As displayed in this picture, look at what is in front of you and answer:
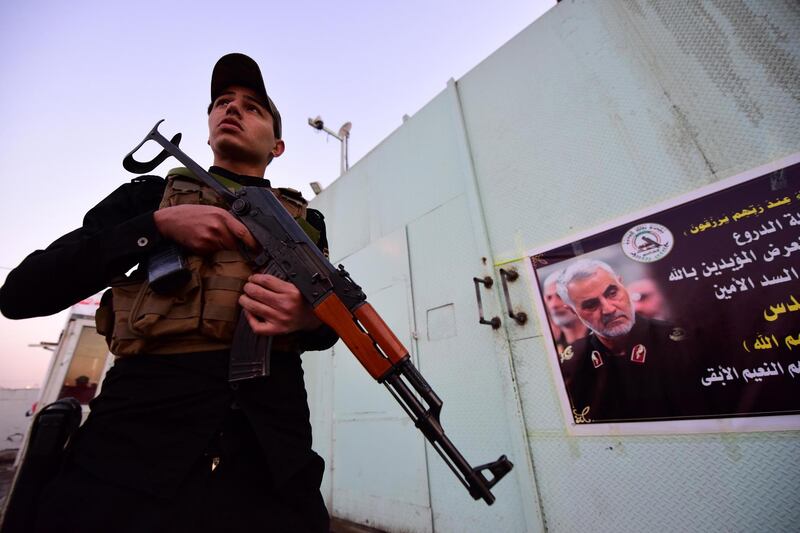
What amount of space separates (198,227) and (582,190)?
214 centimetres

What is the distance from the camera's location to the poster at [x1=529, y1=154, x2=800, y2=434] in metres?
1.47

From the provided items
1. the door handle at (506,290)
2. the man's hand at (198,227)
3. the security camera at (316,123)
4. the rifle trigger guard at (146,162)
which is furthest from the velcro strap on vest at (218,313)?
the security camera at (316,123)

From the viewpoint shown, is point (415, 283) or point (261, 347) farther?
point (415, 283)

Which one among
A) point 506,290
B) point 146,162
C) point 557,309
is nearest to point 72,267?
point 146,162

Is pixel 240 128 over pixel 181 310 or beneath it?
over

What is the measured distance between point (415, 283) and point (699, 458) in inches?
79.5

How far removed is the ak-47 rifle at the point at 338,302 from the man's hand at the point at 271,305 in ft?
0.31

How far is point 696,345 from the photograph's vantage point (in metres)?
1.61

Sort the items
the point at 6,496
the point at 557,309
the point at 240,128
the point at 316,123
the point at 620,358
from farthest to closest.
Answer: the point at 316,123 < the point at 557,309 < the point at 620,358 < the point at 6,496 < the point at 240,128

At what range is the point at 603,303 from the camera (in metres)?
1.89

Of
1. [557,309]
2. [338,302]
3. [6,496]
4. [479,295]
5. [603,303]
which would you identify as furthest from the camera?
[479,295]

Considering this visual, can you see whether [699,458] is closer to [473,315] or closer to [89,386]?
[473,315]

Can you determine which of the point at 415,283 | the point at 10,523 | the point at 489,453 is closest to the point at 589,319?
the point at 489,453

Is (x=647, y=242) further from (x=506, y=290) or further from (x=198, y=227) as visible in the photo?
(x=198, y=227)
